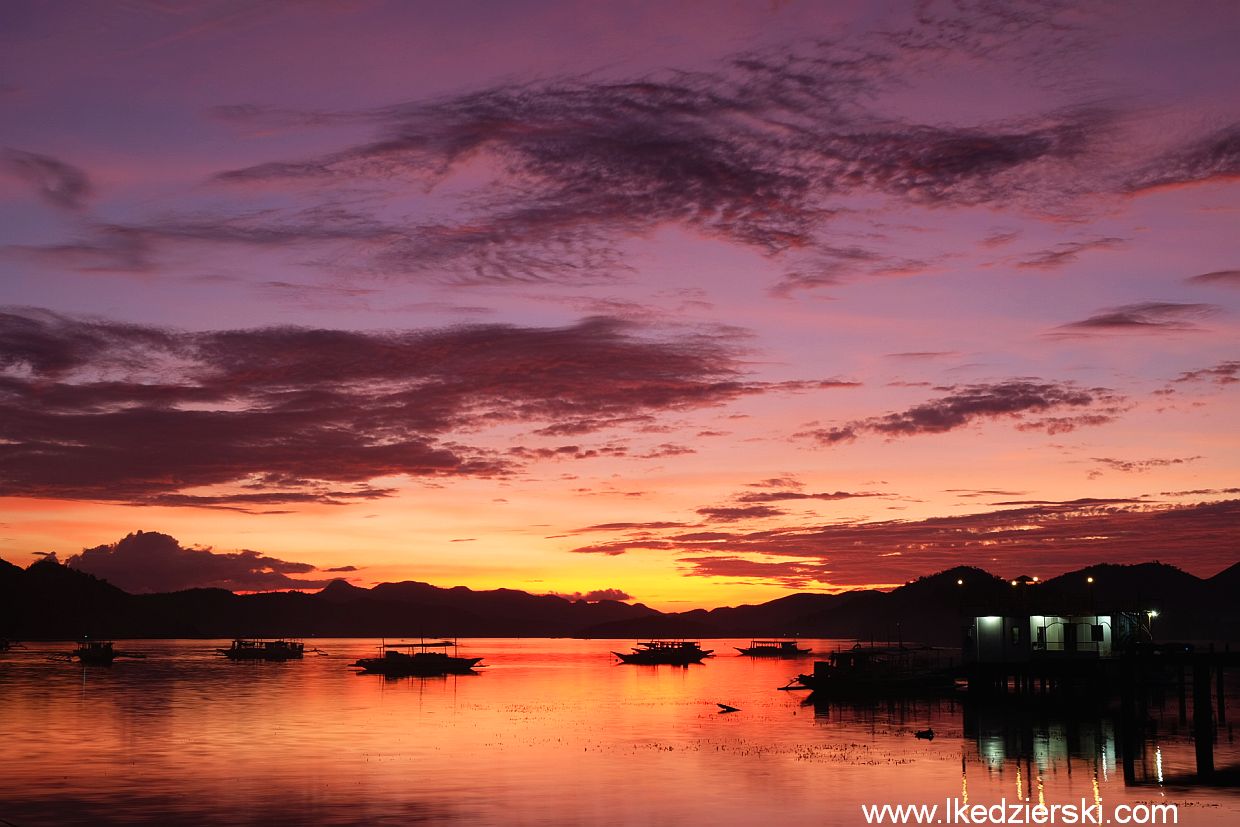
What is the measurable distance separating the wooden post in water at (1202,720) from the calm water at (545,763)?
A: 1411mm

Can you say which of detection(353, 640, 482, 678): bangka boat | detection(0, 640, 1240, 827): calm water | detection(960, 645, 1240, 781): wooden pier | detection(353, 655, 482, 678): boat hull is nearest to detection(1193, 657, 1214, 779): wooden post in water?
detection(960, 645, 1240, 781): wooden pier

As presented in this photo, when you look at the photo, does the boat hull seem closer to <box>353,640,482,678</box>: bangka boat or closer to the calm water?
<box>353,640,482,678</box>: bangka boat

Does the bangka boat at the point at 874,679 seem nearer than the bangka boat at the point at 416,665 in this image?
Yes

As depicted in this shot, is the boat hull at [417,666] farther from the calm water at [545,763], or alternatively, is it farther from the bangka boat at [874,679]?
the bangka boat at [874,679]

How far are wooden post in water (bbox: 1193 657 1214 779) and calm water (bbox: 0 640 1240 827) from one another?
1.41m

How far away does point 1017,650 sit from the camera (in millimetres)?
96188

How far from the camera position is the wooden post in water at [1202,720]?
5832 cm

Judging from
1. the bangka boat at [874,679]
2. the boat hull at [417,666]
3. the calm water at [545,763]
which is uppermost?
the bangka boat at [874,679]

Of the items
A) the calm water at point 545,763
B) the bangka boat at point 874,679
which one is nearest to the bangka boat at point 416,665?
the calm water at point 545,763

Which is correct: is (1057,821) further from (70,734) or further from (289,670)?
(289,670)

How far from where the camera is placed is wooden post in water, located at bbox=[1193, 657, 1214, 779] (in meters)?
58.3

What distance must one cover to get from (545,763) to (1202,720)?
35.4 meters

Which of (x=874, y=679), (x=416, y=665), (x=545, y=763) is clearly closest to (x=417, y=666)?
(x=416, y=665)

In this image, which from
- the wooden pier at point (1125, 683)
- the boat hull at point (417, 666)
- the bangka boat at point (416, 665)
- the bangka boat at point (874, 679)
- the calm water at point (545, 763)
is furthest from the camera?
the bangka boat at point (416, 665)
